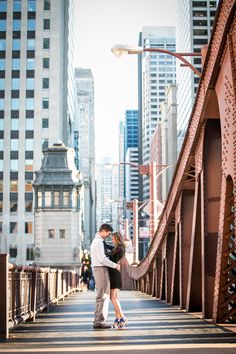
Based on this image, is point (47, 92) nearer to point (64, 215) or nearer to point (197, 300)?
point (64, 215)

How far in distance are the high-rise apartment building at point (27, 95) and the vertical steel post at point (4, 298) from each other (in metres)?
89.7

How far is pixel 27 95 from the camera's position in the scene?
343ft

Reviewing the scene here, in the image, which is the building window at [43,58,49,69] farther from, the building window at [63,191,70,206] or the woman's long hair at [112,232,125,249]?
the woman's long hair at [112,232,125,249]

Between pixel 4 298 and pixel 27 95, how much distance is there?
318ft

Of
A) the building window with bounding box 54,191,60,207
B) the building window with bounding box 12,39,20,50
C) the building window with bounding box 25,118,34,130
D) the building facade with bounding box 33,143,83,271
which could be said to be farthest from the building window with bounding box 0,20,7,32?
the building window with bounding box 54,191,60,207

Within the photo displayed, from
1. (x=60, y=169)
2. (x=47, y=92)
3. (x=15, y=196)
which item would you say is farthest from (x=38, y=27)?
(x=60, y=169)

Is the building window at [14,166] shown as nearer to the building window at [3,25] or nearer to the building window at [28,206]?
the building window at [28,206]

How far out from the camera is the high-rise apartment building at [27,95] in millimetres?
101000

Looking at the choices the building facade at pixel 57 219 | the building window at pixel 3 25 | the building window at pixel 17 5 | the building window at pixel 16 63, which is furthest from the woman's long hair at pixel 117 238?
the building window at pixel 17 5

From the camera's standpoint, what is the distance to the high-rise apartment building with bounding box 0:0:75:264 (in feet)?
331

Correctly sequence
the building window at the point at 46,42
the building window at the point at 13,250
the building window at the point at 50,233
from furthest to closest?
the building window at the point at 46,42
the building window at the point at 13,250
the building window at the point at 50,233

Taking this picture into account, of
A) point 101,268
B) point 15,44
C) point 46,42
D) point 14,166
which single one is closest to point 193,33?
point 46,42

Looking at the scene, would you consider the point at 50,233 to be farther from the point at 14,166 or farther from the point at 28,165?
the point at 14,166

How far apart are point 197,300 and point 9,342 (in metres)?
6.35
